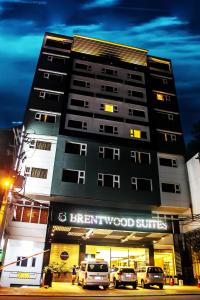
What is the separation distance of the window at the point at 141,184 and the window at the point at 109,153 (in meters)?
3.32

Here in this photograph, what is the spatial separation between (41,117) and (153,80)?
18.8 meters

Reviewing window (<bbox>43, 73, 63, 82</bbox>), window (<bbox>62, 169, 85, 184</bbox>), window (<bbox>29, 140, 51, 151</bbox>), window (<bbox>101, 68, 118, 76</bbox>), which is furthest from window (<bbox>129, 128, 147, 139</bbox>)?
window (<bbox>43, 73, 63, 82</bbox>)

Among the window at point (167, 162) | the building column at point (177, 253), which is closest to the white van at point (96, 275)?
the building column at point (177, 253)

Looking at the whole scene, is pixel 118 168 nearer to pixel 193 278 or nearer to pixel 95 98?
pixel 95 98

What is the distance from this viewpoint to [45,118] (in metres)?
31.7

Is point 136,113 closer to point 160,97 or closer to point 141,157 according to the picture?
point 160,97

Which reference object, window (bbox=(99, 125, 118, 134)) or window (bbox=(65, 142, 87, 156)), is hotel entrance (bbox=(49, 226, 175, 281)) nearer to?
window (bbox=(65, 142, 87, 156))

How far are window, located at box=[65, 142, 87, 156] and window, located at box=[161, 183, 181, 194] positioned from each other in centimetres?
999

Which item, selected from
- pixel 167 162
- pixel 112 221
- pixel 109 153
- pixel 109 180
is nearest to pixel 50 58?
pixel 109 153

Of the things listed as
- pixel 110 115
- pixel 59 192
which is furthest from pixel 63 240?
pixel 110 115

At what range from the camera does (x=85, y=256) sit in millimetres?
29000

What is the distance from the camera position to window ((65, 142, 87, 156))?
99.2ft

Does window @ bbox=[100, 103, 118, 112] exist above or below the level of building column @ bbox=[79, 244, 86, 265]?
above

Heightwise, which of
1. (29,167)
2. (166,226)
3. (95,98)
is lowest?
(166,226)
